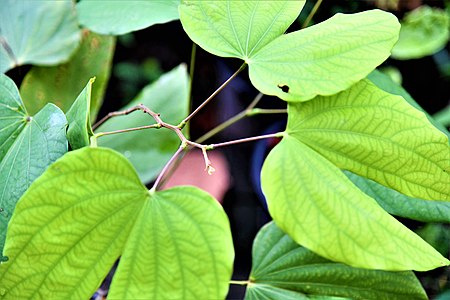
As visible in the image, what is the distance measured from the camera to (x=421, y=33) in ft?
3.92

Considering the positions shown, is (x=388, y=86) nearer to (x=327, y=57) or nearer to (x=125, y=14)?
(x=327, y=57)

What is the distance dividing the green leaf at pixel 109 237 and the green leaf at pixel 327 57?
0.43 feet

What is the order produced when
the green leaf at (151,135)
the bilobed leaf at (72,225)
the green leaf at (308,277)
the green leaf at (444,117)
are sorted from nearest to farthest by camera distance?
the bilobed leaf at (72,225)
the green leaf at (308,277)
the green leaf at (151,135)
the green leaf at (444,117)

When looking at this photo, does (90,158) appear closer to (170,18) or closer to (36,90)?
(170,18)

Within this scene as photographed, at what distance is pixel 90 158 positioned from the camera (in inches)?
15.4

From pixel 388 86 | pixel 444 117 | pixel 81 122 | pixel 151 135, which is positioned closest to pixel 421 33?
pixel 444 117

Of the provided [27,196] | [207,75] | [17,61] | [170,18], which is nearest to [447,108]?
[207,75]

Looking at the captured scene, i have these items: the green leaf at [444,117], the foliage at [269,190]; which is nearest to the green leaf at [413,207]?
the foliage at [269,190]

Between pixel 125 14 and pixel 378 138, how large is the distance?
0.35 metres

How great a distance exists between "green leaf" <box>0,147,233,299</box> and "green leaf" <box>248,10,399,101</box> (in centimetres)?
13

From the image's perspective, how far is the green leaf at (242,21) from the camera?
482 millimetres

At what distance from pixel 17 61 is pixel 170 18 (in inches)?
9.0

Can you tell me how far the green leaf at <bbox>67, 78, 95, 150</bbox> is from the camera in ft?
1.40

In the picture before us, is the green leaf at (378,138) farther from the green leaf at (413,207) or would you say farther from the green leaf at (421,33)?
the green leaf at (421,33)
